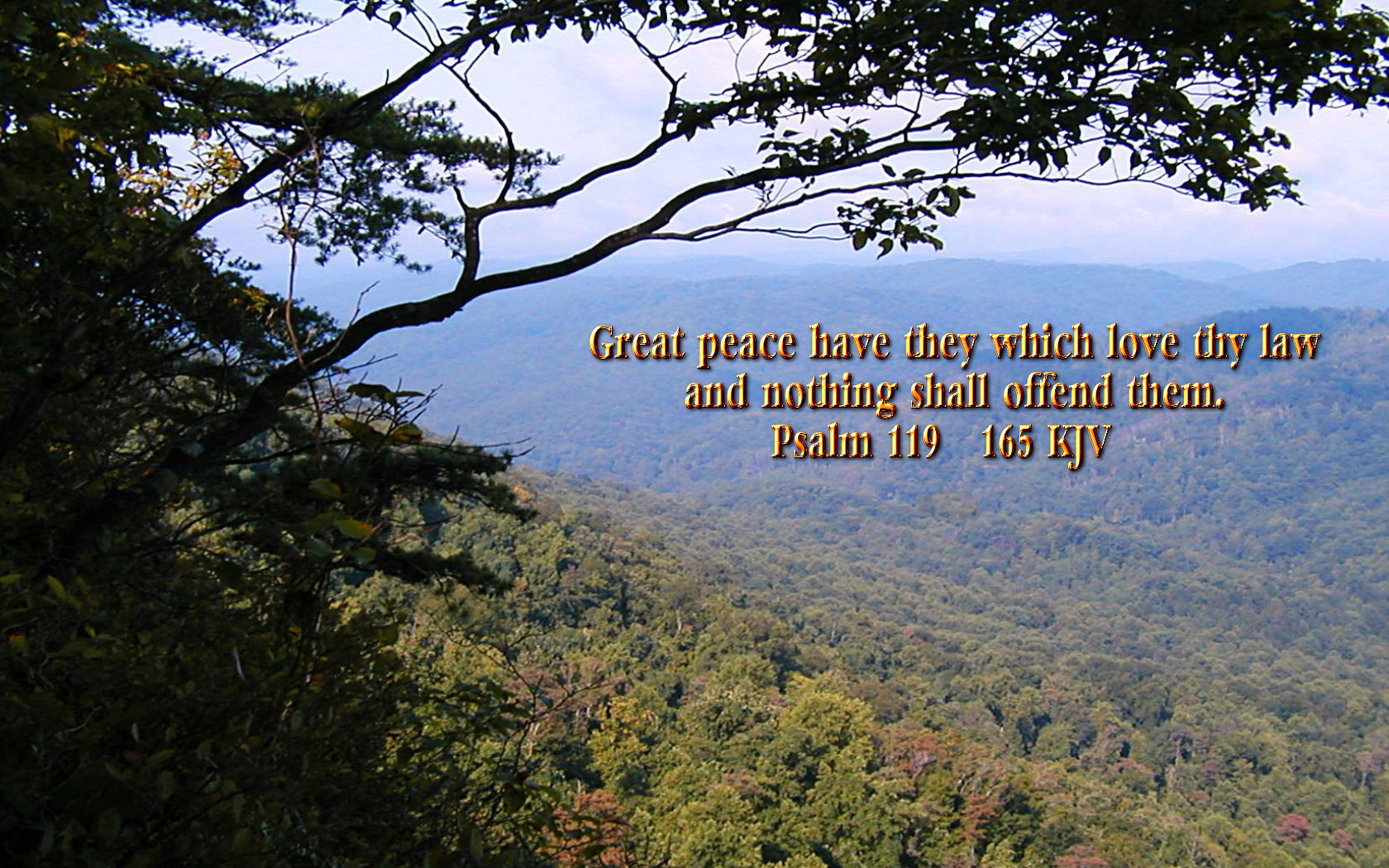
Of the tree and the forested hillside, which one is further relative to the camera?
the forested hillside

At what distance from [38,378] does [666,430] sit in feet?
603

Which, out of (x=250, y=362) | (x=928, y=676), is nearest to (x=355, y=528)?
(x=250, y=362)

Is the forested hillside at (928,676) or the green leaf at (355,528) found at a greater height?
the green leaf at (355,528)

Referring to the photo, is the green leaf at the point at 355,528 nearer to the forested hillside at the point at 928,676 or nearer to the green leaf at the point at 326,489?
the green leaf at the point at 326,489

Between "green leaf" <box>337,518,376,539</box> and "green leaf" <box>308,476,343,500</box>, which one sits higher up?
"green leaf" <box>308,476,343,500</box>

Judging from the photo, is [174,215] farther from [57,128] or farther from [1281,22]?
[1281,22]

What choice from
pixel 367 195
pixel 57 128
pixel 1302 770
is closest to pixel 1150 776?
pixel 1302 770

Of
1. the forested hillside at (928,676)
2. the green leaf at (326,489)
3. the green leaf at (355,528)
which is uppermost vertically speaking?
the green leaf at (326,489)

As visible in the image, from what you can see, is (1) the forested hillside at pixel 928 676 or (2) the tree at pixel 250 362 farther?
(1) the forested hillside at pixel 928 676

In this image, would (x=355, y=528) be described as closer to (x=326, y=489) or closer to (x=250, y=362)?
(x=326, y=489)

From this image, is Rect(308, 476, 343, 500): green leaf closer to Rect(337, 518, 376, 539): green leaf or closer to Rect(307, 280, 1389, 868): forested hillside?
Rect(337, 518, 376, 539): green leaf

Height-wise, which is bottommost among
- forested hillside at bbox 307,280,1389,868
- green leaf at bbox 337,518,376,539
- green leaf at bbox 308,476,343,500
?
forested hillside at bbox 307,280,1389,868

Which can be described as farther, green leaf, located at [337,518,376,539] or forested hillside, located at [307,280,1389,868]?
forested hillside, located at [307,280,1389,868]

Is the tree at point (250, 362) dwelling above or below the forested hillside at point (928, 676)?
above
